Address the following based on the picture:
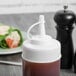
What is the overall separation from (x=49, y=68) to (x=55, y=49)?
5 centimetres

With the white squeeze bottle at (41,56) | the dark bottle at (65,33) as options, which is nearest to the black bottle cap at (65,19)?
the dark bottle at (65,33)

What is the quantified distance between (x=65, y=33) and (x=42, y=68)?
0.23 metres

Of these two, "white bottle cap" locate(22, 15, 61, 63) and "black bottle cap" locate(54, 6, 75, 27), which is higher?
"black bottle cap" locate(54, 6, 75, 27)

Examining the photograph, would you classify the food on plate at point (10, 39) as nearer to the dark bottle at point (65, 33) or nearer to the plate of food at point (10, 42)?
the plate of food at point (10, 42)

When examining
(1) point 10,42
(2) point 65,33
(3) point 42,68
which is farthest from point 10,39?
(3) point 42,68

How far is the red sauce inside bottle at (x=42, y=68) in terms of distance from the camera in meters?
0.61

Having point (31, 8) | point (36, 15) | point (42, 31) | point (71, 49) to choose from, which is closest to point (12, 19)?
point (36, 15)

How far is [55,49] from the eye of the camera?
0.61 m

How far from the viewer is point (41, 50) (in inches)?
23.6

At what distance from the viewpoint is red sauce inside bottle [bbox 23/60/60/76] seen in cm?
61

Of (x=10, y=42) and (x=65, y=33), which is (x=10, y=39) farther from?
(x=65, y=33)

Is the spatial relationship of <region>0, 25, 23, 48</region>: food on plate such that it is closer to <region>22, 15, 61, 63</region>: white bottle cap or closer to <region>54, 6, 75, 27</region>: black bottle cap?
<region>54, 6, 75, 27</region>: black bottle cap

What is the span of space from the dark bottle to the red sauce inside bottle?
0.19 metres

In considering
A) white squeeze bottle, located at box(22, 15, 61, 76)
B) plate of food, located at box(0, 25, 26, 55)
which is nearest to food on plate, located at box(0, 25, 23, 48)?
plate of food, located at box(0, 25, 26, 55)
